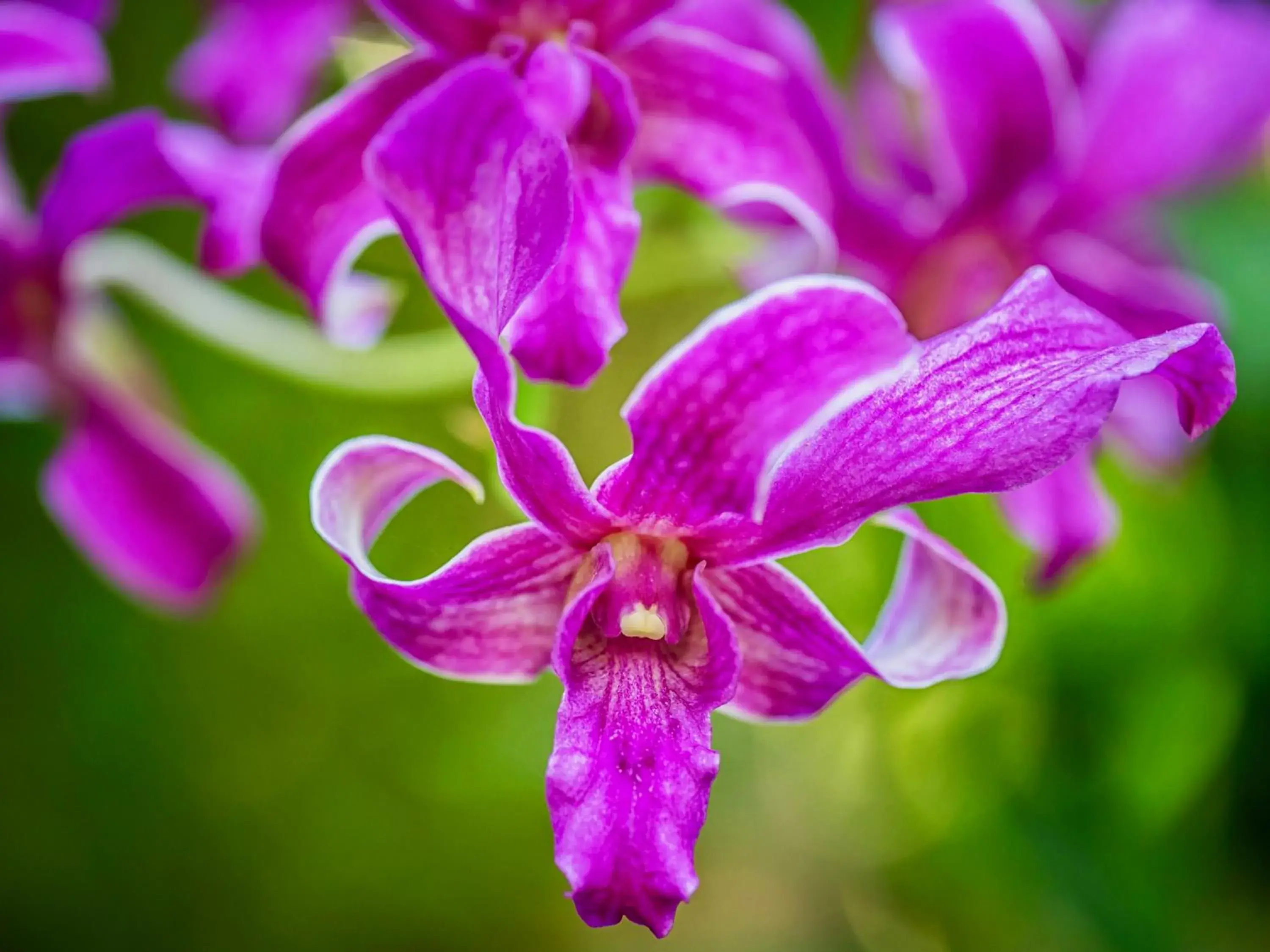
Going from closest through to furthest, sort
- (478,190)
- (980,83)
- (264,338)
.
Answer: (478,190)
(980,83)
(264,338)

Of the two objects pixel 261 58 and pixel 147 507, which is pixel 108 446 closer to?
pixel 147 507

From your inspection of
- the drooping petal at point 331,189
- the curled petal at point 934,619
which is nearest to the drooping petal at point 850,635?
the curled petal at point 934,619

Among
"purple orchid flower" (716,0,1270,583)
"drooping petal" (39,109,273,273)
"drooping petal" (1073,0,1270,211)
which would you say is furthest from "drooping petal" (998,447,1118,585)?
"drooping petal" (39,109,273,273)

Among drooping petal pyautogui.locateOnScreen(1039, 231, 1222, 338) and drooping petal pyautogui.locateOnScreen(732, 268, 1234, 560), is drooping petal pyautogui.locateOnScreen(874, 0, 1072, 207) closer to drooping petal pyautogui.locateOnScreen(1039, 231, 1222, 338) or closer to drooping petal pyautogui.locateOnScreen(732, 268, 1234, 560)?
drooping petal pyautogui.locateOnScreen(1039, 231, 1222, 338)

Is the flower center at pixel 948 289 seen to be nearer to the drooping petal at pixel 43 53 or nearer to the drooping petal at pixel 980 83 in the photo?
the drooping petal at pixel 980 83

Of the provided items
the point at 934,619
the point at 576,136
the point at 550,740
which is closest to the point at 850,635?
the point at 934,619

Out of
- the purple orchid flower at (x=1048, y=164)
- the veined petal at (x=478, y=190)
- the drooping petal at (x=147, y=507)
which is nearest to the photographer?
the veined petal at (x=478, y=190)
